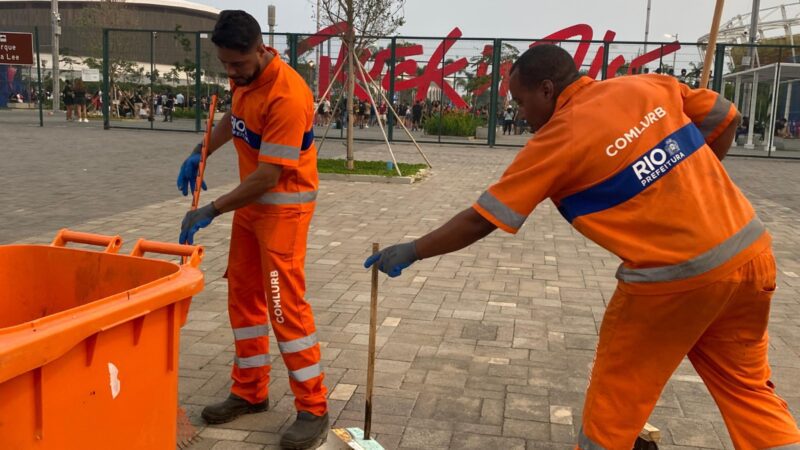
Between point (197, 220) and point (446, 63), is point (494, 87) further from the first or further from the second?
point (197, 220)

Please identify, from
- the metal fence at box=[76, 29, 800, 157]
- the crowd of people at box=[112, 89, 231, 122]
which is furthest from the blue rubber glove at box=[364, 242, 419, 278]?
the crowd of people at box=[112, 89, 231, 122]

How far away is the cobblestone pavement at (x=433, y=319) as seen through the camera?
11.5 feet

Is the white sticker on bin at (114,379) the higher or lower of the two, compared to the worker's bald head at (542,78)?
lower

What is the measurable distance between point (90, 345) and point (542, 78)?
62.4 inches

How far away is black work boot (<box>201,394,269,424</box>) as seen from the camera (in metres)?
3.38

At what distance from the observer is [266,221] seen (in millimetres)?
3184

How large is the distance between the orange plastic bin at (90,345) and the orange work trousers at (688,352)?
4.58 feet

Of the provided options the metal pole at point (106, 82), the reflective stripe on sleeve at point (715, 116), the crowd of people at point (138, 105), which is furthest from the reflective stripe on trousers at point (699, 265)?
the crowd of people at point (138, 105)

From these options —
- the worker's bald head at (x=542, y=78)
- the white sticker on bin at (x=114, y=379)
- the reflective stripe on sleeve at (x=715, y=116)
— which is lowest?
the white sticker on bin at (x=114, y=379)

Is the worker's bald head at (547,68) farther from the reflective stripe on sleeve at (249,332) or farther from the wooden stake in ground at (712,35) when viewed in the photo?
the reflective stripe on sleeve at (249,332)

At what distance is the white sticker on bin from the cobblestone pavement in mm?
1139

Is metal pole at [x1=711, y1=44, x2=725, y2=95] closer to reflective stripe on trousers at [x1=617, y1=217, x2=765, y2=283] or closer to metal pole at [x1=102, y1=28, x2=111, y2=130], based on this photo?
metal pole at [x1=102, y1=28, x2=111, y2=130]

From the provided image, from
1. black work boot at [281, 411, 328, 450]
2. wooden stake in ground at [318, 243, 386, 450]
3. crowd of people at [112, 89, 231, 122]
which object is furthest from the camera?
crowd of people at [112, 89, 231, 122]

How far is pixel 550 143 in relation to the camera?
220cm
